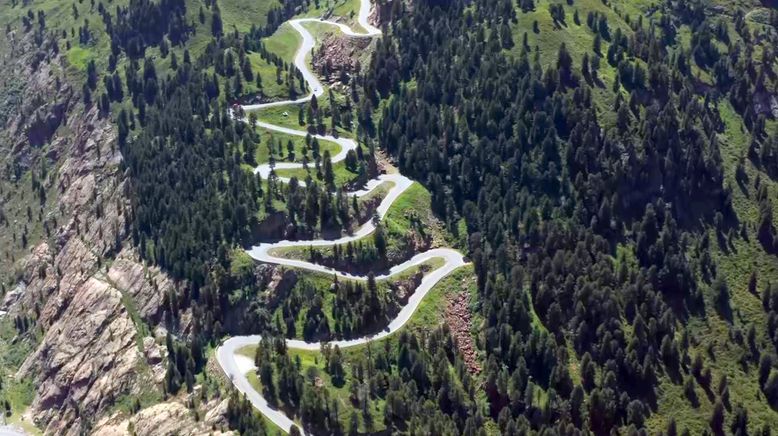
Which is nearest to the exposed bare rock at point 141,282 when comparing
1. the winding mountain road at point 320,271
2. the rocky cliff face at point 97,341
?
the rocky cliff face at point 97,341

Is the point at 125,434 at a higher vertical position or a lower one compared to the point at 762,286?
lower

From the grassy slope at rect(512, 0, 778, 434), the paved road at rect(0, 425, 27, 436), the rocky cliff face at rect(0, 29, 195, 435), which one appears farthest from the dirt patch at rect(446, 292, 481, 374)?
the paved road at rect(0, 425, 27, 436)

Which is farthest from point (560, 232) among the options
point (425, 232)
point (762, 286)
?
point (762, 286)

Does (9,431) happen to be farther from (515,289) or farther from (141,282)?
(515,289)

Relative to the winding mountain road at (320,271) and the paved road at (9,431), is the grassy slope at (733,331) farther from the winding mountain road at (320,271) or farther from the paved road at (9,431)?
the paved road at (9,431)

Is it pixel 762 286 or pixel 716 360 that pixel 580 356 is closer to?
pixel 716 360
